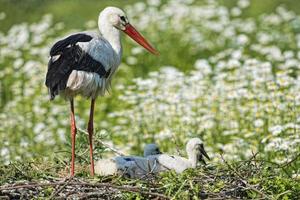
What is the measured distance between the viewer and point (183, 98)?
1004 cm

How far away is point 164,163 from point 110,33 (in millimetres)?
1157

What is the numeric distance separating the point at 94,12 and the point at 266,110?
8.37m

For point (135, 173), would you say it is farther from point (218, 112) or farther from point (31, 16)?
point (31, 16)

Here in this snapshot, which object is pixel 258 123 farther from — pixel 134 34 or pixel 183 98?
pixel 134 34

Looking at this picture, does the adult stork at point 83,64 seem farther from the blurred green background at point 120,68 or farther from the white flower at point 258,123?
the white flower at point 258,123

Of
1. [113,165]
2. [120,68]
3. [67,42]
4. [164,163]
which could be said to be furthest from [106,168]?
[120,68]

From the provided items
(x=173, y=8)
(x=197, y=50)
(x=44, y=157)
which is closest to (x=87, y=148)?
(x=44, y=157)

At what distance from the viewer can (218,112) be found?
32.6 feet

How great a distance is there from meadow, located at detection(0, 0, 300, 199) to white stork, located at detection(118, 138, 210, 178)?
0.36 m

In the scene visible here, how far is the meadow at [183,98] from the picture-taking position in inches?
334

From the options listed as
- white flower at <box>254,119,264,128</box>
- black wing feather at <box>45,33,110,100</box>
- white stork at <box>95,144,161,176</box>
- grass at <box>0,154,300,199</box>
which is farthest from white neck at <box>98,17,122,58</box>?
white flower at <box>254,119,264,128</box>

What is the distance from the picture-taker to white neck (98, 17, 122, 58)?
7.49 metres

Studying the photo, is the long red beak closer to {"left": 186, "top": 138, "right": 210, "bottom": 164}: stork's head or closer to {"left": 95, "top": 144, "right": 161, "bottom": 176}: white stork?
{"left": 186, "top": 138, "right": 210, "bottom": 164}: stork's head

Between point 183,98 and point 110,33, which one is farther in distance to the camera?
point 183,98
